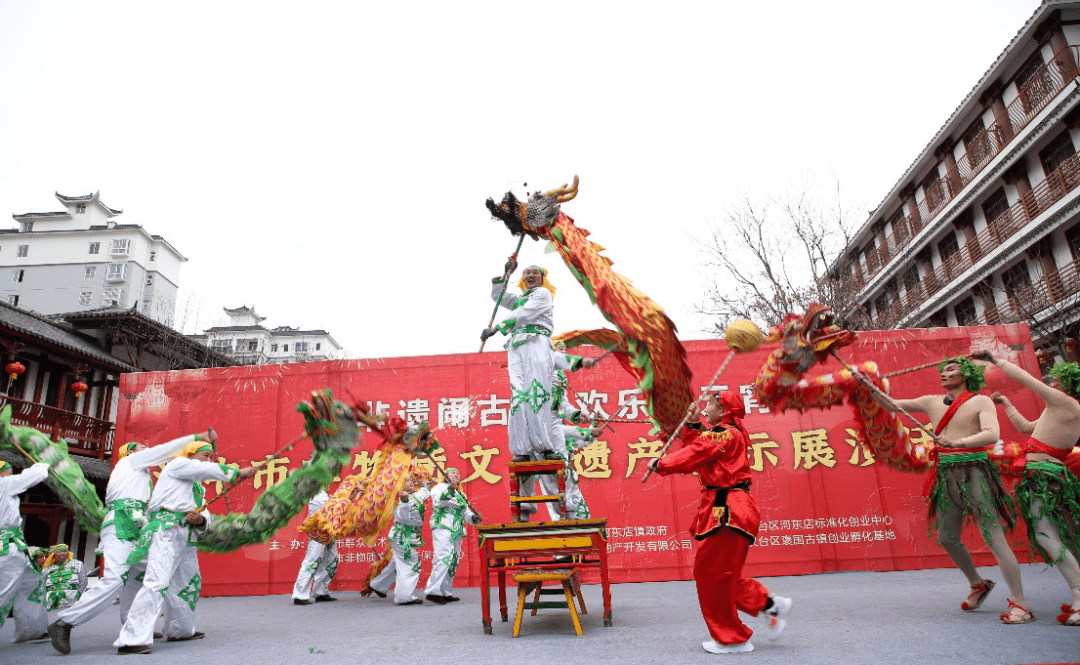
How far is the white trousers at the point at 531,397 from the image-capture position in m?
4.47

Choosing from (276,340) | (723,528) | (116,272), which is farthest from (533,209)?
(276,340)

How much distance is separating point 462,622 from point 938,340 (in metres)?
7.03

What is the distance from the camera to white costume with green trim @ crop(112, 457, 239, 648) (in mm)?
4152

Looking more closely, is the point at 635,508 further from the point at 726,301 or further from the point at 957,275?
the point at 957,275

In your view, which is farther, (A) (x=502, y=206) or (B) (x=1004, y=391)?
(B) (x=1004, y=391)

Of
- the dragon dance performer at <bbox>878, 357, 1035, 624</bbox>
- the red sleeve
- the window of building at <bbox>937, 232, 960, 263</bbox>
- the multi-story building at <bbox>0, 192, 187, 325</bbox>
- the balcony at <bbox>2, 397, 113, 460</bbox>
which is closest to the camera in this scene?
the red sleeve

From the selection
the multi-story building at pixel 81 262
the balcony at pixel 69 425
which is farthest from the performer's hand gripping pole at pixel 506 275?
the multi-story building at pixel 81 262

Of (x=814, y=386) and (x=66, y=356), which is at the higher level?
(x=66, y=356)

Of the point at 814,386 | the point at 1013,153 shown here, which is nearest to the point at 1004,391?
the point at 814,386

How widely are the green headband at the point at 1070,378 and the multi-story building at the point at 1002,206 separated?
9.47 meters

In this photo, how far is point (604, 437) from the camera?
8.02m

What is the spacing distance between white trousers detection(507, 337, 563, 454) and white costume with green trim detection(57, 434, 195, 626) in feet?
8.28

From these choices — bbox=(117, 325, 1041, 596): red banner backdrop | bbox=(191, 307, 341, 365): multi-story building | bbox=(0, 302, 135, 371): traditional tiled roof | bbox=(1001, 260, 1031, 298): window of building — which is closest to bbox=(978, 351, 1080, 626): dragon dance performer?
bbox=(117, 325, 1041, 596): red banner backdrop

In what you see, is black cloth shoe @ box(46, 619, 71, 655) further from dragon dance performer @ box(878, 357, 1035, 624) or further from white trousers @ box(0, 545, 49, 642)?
dragon dance performer @ box(878, 357, 1035, 624)
